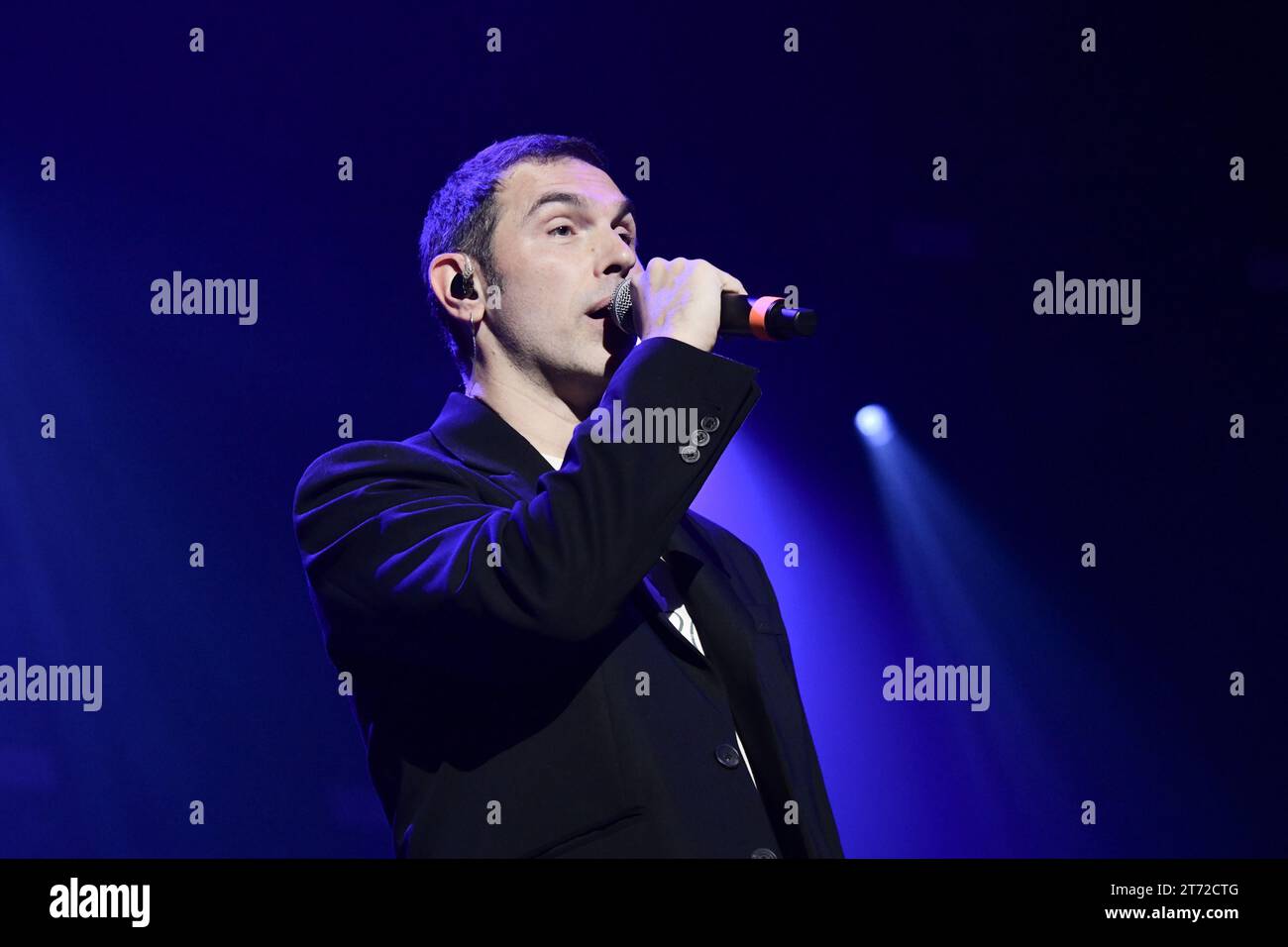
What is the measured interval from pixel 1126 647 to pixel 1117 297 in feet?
2.65

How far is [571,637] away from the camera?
1260mm

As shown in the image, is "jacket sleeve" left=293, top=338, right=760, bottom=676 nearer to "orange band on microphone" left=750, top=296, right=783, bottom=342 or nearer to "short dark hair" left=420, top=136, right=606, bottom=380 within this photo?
"orange band on microphone" left=750, top=296, right=783, bottom=342

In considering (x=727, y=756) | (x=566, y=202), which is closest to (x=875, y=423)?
(x=566, y=202)

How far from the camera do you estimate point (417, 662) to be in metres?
1.36

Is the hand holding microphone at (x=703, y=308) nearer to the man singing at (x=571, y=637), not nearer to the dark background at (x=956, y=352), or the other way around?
the man singing at (x=571, y=637)

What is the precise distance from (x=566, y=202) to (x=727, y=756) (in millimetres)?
815

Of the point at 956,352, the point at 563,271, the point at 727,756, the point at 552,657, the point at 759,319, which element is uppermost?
the point at 956,352

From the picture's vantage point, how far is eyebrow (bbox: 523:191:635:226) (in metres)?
1.80

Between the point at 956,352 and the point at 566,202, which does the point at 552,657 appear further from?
the point at 956,352

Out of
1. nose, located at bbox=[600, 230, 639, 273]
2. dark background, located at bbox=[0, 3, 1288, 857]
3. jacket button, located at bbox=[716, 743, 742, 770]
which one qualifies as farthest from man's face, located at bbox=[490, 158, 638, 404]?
dark background, located at bbox=[0, 3, 1288, 857]

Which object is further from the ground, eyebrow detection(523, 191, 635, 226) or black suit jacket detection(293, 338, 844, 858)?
eyebrow detection(523, 191, 635, 226)

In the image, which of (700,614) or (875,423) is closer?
(700,614)

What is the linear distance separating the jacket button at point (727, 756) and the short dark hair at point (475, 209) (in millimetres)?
726

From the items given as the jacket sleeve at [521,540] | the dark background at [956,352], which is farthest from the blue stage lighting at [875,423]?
the jacket sleeve at [521,540]
